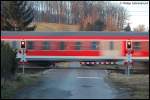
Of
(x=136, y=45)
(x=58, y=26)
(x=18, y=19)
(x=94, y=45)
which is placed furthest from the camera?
(x=18, y=19)

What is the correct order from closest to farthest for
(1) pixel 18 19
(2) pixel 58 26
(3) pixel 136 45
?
(3) pixel 136 45 → (2) pixel 58 26 → (1) pixel 18 19

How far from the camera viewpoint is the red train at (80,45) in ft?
140

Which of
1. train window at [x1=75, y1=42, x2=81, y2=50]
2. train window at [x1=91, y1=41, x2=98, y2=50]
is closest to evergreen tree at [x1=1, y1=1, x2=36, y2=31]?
train window at [x1=75, y1=42, x2=81, y2=50]

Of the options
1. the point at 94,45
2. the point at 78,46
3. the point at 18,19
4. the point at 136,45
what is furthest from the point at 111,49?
the point at 18,19

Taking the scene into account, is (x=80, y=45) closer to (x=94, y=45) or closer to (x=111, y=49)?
(x=94, y=45)

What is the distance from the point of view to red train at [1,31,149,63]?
42719mm

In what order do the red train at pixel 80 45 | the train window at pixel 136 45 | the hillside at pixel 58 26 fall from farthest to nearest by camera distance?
the hillside at pixel 58 26, the red train at pixel 80 45, the train window at pixel 136 45

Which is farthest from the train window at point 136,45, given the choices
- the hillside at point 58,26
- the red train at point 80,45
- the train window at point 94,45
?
the hillside at point 58,26

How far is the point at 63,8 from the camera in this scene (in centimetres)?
2412

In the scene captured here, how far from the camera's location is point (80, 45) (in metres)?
43.1

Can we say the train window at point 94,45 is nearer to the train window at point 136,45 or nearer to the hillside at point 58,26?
the train window at point 136,45

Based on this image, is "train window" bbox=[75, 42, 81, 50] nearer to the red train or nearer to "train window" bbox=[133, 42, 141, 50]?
the red train

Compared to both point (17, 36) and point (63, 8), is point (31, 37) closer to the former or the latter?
point (17, 36)

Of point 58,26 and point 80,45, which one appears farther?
point 58,26
